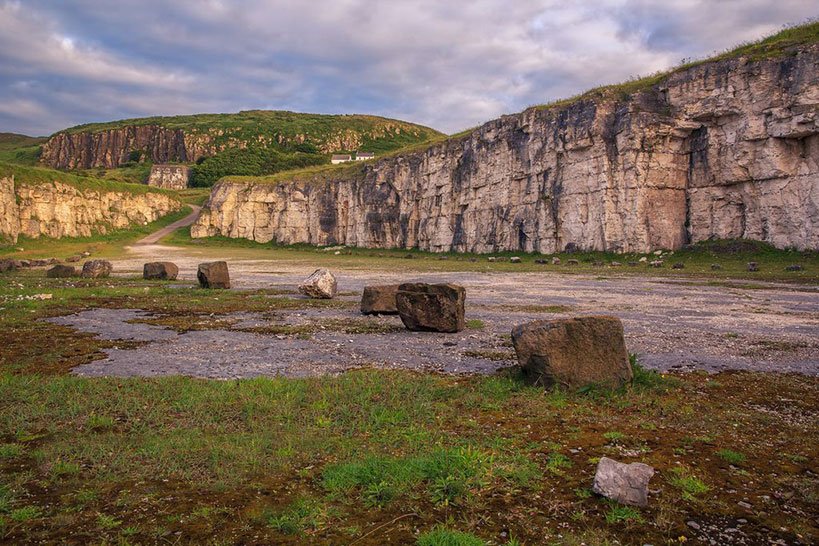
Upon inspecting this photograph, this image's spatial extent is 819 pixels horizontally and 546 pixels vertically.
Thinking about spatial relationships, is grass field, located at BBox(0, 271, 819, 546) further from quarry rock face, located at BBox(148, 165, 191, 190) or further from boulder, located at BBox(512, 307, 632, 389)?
quarry rock face, located at BBox(148, 165, 191, 190)

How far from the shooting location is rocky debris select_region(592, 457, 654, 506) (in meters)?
5.04

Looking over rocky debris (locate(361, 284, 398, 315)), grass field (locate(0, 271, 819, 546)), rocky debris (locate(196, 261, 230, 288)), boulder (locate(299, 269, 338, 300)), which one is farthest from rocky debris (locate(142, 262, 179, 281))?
grass field (locate(0, 271, 819, 546))

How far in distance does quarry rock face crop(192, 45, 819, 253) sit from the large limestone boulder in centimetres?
4057

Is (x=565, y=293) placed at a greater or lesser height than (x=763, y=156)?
lesser

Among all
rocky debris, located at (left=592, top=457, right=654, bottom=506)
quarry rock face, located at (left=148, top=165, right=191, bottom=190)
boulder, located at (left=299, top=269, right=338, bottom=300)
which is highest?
quarry rock face, located at (left=148, top=165, right=191, bottom=190)


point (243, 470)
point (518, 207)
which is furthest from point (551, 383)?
point (518, 207)

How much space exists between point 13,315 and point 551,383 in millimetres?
16697

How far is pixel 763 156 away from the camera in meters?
42.6

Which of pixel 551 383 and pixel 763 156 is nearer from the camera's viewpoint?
pixel 551 383

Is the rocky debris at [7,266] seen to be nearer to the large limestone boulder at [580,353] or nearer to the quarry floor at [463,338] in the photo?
the quarry floor at [463,338]

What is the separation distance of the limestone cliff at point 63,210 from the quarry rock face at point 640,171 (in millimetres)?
47504

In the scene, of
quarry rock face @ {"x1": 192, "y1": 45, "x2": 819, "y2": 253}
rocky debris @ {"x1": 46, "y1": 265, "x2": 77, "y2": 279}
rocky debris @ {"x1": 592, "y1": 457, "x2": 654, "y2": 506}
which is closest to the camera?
rocky debris @ {"x1": 592, "y1": 457, "x2": 654, "y2": 506}

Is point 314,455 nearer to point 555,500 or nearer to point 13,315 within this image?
point 555,500

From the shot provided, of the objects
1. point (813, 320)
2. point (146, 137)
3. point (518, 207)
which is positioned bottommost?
point (813, 320)
